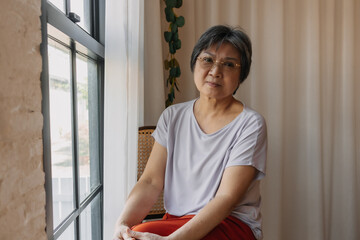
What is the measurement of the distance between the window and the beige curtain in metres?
0.66

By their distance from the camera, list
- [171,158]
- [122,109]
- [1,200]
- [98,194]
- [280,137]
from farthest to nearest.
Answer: [280,137] < [98,194] < [171,158] < [122,109] < [1,200]

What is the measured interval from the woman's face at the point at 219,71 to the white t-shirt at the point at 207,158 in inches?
5.5

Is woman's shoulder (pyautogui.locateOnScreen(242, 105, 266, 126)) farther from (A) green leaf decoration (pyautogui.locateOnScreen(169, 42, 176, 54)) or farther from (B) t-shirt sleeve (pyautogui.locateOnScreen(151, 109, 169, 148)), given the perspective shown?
(A) green leaf decoration (pyautogui.locateOnScreen(169, 42, 176, 54))

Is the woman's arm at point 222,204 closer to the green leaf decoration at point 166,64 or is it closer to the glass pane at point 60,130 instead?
the glass pane at point 60,130

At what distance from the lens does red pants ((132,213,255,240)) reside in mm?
1328

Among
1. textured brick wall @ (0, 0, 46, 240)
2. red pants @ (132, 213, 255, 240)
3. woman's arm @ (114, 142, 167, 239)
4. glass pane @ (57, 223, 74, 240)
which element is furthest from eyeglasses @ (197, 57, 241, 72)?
glass pane @ (57, 223, 74, 240)

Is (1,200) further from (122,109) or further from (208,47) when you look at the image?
(208,47)

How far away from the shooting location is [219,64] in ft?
5.09

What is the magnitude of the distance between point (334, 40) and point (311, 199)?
43.9 inches

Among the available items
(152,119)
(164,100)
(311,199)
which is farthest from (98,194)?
(311,199)

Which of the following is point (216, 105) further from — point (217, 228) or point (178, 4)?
point (178, 4)

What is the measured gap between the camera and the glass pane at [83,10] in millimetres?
1582

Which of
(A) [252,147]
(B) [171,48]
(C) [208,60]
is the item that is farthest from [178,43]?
(A) [252,147]

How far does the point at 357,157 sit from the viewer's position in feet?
8.19
